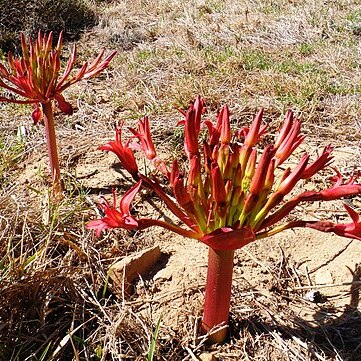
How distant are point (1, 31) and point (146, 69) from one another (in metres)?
2.00

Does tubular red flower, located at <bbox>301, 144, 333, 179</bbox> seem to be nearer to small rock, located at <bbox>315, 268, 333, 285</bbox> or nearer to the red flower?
the red flower

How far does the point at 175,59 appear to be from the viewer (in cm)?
412

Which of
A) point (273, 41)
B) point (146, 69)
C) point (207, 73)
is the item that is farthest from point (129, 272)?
point (273, 41)

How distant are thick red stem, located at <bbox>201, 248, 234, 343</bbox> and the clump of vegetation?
14.5ft

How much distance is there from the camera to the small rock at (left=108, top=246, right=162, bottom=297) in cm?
181

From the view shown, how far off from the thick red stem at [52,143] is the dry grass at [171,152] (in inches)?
3.1

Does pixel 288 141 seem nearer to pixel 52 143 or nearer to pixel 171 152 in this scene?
pixel 52 143

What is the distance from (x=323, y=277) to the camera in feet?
6.23

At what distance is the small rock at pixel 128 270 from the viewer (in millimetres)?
1813

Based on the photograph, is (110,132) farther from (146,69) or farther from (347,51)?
(347,51)

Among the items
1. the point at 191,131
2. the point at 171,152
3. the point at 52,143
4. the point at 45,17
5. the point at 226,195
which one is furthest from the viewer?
the point at 45,17

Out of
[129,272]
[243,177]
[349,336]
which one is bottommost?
[349,336]

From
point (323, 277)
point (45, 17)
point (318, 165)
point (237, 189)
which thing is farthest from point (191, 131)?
point (45, 17)

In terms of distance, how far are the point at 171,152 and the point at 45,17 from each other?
3552mm
